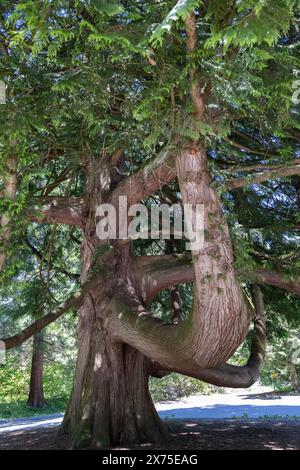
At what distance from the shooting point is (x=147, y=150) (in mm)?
6027

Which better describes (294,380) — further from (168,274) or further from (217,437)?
(168,274)

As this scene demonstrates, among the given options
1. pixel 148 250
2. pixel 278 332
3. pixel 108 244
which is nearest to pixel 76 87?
pixel 108 244

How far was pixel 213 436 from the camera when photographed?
8.46m

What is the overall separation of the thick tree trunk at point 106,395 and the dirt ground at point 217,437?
1.10 ft

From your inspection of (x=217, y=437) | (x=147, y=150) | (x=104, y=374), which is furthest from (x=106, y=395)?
→ (x=147, y=150)

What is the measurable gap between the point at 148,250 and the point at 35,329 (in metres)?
4.81

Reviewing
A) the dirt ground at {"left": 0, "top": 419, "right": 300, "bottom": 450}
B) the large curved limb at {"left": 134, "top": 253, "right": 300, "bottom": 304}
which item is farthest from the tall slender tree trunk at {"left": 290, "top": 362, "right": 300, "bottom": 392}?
the large curved limb at {"left": 134, "top": 253, "right": 300, "bottom": 304}

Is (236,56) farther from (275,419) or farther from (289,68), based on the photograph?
(275,419)

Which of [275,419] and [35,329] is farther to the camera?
[275,419]

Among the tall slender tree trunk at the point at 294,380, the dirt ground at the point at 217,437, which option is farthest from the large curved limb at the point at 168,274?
the tall slender tree trunk at the point at 294,380

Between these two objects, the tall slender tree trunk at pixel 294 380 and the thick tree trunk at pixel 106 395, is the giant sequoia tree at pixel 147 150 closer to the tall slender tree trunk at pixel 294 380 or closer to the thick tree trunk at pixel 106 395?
the thick tree trunk at pixel 106 395

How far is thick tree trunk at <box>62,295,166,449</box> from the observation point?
7254 mm

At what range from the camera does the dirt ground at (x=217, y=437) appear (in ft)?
24.2
